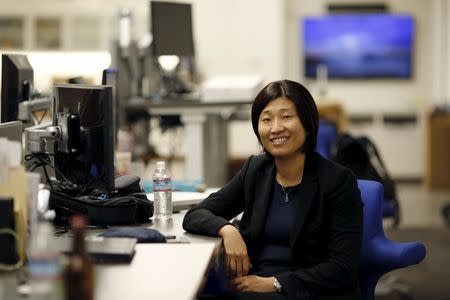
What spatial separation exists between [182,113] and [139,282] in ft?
13.3

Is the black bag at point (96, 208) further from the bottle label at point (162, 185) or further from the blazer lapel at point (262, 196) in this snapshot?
the blazer lapel at point (262, 196)

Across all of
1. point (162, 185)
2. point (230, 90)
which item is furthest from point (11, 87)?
point (230, 90)

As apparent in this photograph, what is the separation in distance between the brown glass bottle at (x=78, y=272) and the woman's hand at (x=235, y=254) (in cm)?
104

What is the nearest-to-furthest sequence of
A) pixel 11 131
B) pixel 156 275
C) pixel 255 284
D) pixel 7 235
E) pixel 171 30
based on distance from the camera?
pixel 156 275, pixel 7 235, pixel 11 131, pixel 255 284, pixel 171 30

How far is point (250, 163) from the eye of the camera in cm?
282

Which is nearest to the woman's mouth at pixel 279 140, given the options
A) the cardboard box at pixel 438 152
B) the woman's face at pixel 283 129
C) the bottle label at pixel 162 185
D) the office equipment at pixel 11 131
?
the woman's face at pixel 283 129

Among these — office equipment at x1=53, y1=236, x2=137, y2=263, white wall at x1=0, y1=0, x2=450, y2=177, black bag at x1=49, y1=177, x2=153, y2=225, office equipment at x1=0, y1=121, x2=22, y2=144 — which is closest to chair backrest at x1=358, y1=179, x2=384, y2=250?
black bag at x1=49, y1=177, x2=153, y2=225

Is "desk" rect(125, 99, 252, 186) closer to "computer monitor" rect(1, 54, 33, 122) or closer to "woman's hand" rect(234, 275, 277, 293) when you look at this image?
"computer monitor" rect(1, 54, 33, 122)

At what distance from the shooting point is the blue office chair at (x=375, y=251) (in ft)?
9.36

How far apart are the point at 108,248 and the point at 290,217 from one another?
0.69 meters

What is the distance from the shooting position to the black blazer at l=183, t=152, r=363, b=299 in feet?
8.34

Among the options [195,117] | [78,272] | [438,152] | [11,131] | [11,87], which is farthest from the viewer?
[438,152]

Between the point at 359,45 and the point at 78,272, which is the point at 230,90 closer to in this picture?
the point at 78,272

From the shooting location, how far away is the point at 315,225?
2.61 m
